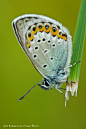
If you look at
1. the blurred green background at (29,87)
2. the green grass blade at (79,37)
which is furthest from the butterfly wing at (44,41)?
the blurred green background at (29,87)

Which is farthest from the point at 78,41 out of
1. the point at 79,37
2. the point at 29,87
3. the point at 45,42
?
the point at 29,87

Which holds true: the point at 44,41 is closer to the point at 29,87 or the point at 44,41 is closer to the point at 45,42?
the point at 45,42

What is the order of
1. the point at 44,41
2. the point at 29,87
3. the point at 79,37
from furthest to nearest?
the point at 29,87
the point at 44,41
the point at 79,37

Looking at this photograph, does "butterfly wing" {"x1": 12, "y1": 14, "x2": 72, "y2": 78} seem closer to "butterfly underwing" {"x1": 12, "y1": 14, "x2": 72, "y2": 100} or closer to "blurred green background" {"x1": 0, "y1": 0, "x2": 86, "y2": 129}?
"butterfly underwing" {"x1": 12, "y1": 14, "x2": 72, "y2": 100}

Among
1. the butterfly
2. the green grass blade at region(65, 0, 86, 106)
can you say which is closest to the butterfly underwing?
the butterfly

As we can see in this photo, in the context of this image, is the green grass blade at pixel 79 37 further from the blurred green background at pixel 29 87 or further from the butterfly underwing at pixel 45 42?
the blurred green background at pixel 29 87
